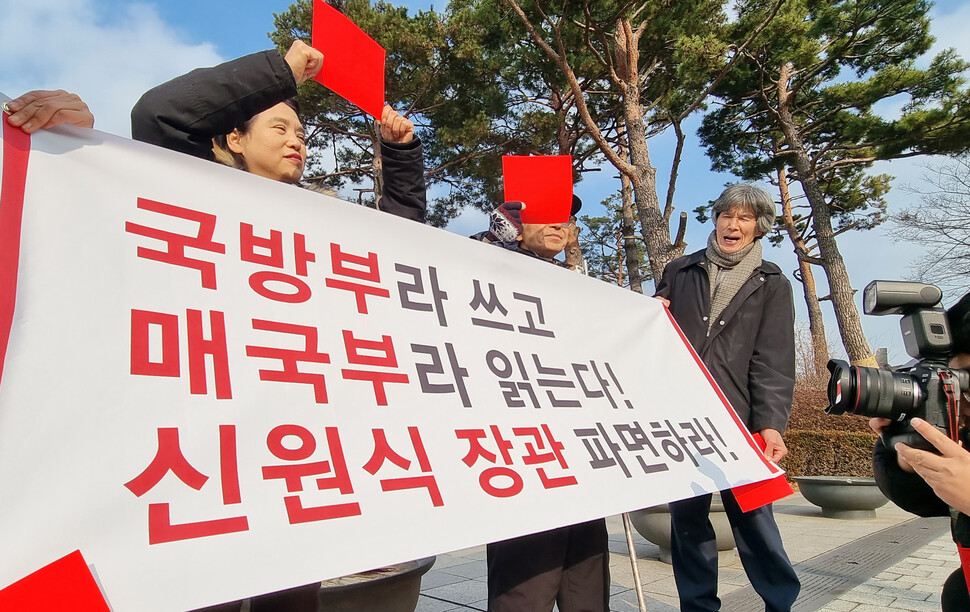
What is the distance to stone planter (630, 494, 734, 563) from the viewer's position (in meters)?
3.74

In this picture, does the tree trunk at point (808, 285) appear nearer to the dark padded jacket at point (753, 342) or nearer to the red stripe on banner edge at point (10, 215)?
the dark padded jacket at point (753, 342)

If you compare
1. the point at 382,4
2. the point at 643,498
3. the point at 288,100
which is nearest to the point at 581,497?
the point at 643,498

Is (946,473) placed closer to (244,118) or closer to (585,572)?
(585,572)

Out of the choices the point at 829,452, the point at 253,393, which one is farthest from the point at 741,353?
the point at 829,452

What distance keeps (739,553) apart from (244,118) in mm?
2074

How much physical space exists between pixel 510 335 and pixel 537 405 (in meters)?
0.21

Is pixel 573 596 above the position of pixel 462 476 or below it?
below

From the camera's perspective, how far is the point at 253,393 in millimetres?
1081

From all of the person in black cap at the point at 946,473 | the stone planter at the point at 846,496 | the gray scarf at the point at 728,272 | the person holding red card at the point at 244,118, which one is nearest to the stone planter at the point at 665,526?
the gray scarf at the point at 728,272

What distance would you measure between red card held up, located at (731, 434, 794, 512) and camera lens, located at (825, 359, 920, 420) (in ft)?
2.41

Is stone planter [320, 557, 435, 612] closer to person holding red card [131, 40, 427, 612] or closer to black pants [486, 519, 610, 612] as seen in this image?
black pants [486, 519, 610, 612]

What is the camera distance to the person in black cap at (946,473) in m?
1.09

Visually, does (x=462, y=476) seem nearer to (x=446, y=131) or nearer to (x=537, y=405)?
(x=537, y=405)

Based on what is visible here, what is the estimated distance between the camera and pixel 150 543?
2.81 ft
